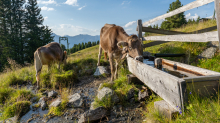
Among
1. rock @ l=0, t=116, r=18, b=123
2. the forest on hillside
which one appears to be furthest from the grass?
the forest on hillside

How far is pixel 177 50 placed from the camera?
246 inches

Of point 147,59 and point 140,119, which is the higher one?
point 147,59

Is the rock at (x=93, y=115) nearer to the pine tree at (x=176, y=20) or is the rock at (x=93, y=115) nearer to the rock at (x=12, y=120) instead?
the rock at (x=12, y=120)

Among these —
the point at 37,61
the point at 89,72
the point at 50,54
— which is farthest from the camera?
the point at 89,72

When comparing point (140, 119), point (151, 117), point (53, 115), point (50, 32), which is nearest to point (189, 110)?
point (151, 117)

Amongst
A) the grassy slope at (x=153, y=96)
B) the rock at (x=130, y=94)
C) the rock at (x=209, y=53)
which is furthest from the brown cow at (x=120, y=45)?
the rock at (x=209, y=53)

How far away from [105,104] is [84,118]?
65 centimetres

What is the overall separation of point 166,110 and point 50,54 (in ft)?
20.6

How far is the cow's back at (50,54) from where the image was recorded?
6355mm

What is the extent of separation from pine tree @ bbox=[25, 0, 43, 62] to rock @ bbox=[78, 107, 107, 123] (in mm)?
23584

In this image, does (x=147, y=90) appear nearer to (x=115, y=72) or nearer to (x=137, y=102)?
(x=137, y=102)

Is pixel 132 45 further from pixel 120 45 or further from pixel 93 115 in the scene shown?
pixel 93 115

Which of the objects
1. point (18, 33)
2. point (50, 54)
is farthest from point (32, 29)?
point (50, 54)

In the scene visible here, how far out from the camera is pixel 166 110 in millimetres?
2168
